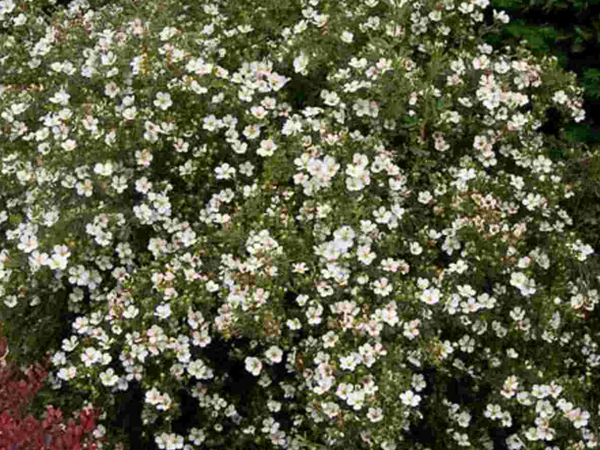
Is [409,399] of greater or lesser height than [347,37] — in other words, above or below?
below

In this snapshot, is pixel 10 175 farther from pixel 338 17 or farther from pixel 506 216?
pixel 506 216

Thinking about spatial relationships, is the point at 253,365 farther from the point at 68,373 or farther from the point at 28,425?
the point at 28,425

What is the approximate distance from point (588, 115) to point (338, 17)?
3.67 feet

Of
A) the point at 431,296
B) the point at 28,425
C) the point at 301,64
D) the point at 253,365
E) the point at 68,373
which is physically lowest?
the point at 68,373

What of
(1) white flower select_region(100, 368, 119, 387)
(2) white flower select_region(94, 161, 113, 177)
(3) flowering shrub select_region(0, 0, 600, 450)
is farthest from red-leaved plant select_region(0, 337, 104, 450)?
(2) white flower select_region(94, 161, 113, 177)

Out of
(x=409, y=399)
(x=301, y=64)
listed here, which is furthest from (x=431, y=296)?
(x=301, y=64)

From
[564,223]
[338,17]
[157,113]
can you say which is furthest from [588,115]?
[157,113]

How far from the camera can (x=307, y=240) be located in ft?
11.0

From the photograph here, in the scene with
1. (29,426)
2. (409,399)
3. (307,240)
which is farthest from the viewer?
(307,240)

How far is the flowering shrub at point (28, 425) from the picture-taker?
2625 mm

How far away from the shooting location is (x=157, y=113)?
3.61m

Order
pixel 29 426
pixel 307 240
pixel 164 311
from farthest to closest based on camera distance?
pixel 307 240
pixel 164 311
pixel 29 426

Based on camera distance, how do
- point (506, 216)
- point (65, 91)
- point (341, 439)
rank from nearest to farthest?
point (341, 439) < point (506, 216) < point (65, 91)

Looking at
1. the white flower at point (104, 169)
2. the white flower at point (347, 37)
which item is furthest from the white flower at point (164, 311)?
the white flower at point (347, 37)
